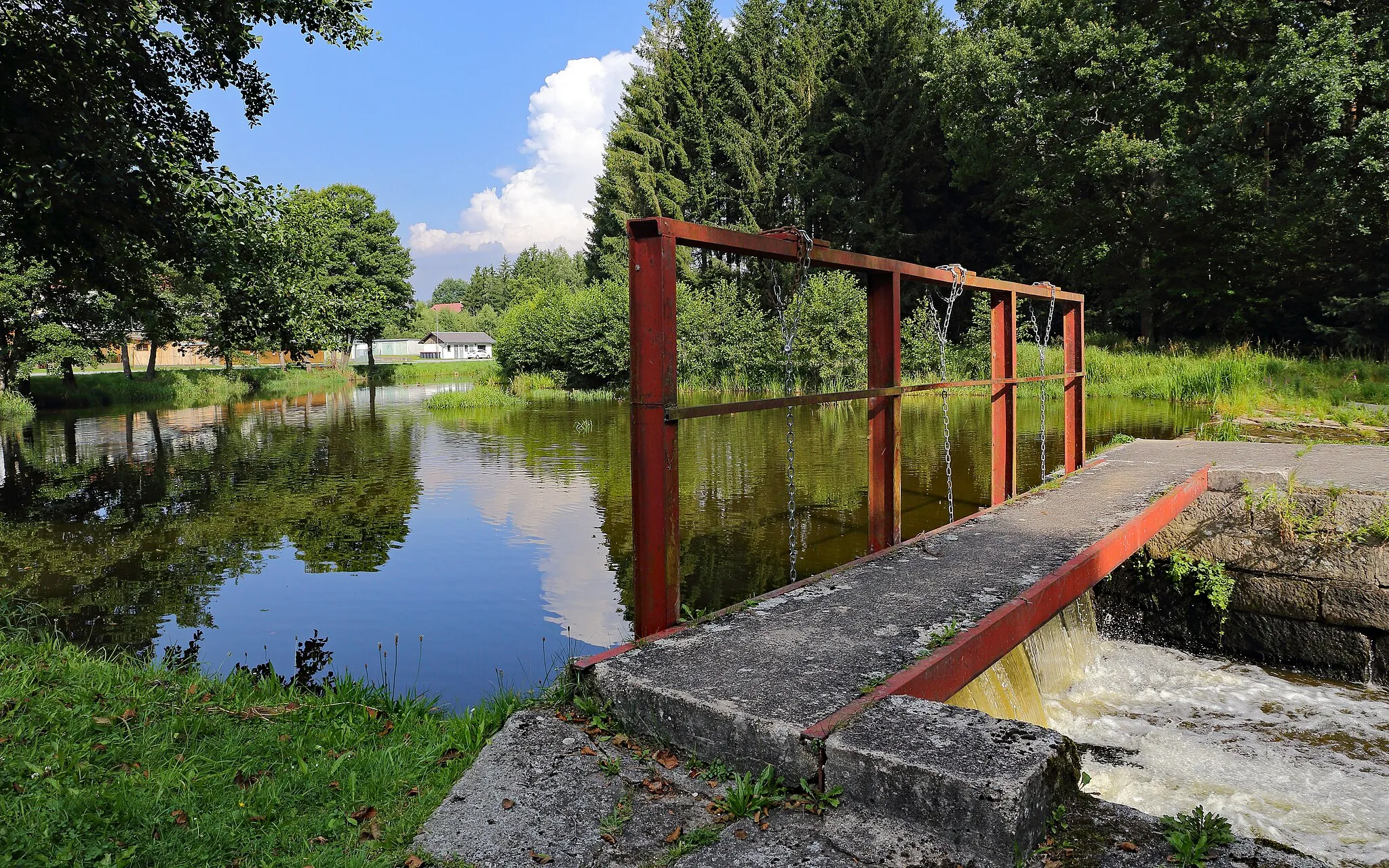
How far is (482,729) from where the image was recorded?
3734 millimetres

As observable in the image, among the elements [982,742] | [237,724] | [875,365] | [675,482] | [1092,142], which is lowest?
[237,724]

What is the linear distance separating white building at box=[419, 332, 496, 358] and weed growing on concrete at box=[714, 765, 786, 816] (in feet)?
330

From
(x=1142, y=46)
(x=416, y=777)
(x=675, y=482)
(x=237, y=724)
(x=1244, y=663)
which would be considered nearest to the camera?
(x=416, y=777)

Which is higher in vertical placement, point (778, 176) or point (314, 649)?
point (778, 176)

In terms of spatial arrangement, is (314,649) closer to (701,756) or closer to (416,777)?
(416,777)

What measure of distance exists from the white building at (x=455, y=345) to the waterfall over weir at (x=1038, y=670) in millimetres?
97908

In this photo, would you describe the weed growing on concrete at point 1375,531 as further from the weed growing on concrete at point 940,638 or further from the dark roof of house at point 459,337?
the dark roof of house at point 459,337

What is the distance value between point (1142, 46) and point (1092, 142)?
Answer: 2.93 metres

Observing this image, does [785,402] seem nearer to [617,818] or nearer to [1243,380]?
[617,818]

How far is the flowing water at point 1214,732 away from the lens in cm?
407

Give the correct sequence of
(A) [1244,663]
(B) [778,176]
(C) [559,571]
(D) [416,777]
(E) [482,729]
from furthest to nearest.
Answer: (B) [778,176] < (C) [559,571] < (A) [1244,663] < (E) [482,729] < (D) [416,777]

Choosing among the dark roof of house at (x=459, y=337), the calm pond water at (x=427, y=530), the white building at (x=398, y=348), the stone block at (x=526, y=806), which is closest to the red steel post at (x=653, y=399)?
the stone block at (x=526, y=806)

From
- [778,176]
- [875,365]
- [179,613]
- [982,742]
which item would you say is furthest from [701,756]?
[778,176]

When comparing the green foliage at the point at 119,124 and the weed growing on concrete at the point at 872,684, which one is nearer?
the weed growing on concrete at the point at 872,684
